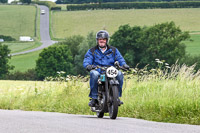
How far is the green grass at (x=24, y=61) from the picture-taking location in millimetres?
88912

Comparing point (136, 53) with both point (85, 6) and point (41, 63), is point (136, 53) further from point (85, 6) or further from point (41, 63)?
point (85, 6)

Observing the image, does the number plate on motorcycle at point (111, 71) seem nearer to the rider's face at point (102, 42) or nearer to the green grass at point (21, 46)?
the rider's face at point (102, 42)

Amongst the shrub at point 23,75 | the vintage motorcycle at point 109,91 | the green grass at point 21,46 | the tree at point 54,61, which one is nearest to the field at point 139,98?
the vintage motorcycle at point 109,91

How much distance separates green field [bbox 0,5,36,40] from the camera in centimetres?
11862

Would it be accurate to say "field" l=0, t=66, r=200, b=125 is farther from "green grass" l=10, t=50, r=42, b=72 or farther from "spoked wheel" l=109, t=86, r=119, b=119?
"green grass" l=10, t=50, r=42, b=72

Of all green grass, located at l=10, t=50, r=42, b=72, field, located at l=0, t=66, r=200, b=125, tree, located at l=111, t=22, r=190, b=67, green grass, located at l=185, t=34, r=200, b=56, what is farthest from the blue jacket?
green grass, located at l=10, t=50, r=42, b=72

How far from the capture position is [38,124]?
6883 mm

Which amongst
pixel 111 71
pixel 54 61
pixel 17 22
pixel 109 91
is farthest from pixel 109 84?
pixel 17 22

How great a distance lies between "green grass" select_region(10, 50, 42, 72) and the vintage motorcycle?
79201 millimetres

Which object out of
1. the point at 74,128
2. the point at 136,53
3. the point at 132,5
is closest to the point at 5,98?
the point at 74,128

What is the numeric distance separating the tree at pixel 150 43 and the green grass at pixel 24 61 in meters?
17.7

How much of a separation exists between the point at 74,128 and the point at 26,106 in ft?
22.0

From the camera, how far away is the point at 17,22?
125 m

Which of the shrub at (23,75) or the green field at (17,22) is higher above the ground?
the green field at (17,22)
